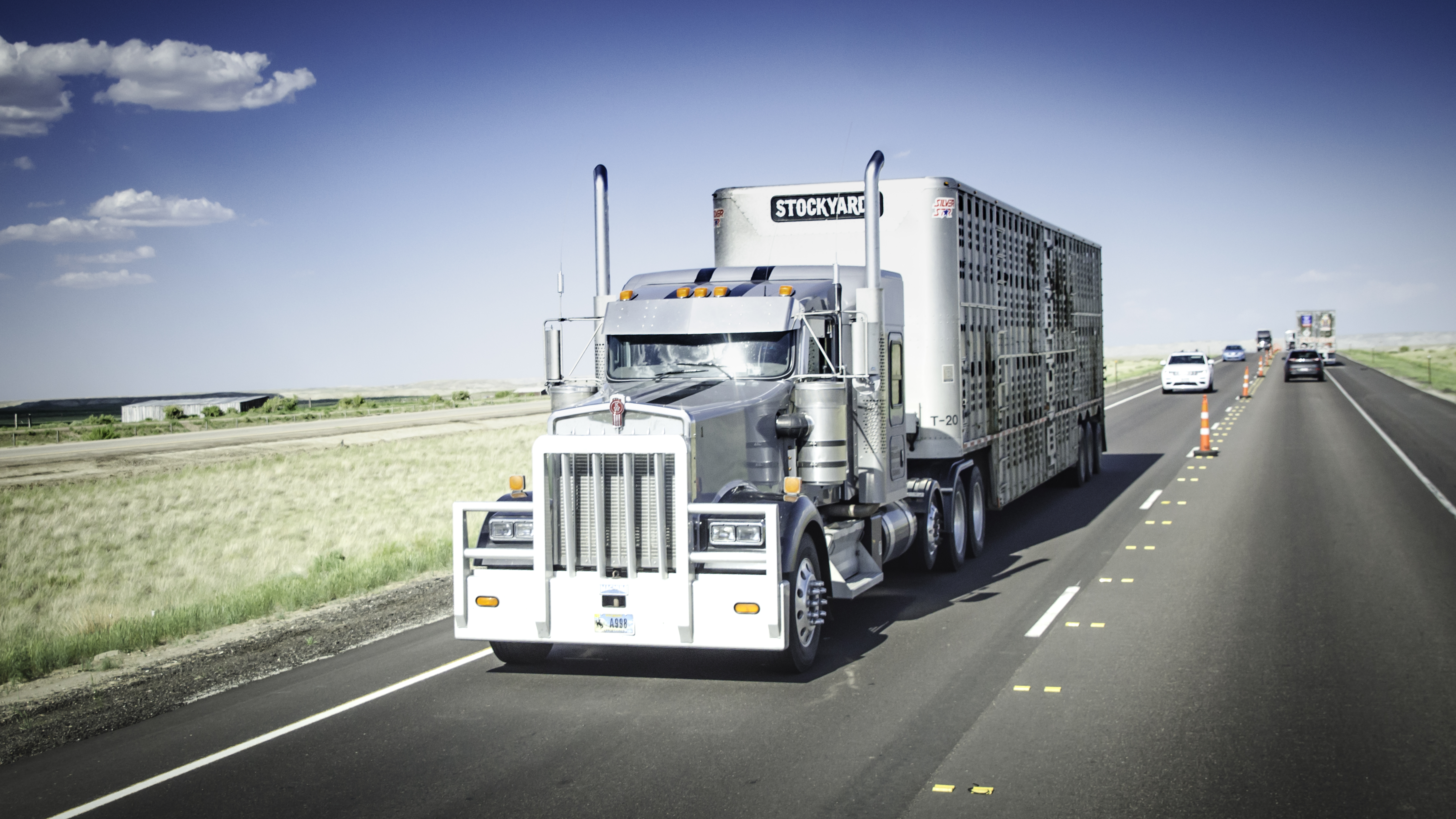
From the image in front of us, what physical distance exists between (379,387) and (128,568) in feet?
549

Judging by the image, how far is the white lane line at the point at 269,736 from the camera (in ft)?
19.3

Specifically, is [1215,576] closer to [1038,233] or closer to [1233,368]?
[1038,233]

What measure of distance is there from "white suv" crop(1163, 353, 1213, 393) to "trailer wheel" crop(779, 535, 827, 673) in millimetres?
44993

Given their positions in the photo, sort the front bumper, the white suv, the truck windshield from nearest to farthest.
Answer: the front bumper → the truck windshield → the white suv

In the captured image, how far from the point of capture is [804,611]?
8.00m

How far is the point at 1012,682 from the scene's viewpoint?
7734mm

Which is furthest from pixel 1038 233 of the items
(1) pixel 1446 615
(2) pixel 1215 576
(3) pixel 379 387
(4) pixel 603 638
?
(3) pixel 379 387

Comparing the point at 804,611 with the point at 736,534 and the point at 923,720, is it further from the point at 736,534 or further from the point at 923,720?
the point at 923,720

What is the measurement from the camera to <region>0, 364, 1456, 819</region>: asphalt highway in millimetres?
5738

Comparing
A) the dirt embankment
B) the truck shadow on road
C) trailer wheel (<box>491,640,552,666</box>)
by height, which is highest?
trailer wheel (<box>491,640,552,666</box>)

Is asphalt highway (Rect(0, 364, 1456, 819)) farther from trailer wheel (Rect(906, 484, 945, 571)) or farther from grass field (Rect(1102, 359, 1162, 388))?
grass field (Rect(1102, 359, 1162, 388))

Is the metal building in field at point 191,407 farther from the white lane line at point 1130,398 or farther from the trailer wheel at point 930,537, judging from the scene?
the trailer wheel at point 930,537

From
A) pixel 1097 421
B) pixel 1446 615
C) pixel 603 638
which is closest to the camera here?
pixel 603 638

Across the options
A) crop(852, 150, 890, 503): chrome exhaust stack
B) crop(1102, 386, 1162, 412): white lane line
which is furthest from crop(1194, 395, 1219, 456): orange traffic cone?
crop(852, 150, 890, 503): chrome exhaust stack
